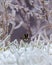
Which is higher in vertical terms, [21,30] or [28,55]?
[28,55]

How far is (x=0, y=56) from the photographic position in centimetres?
116

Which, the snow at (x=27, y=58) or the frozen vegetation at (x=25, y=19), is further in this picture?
the frozen vegetation at (x=25, y=19)

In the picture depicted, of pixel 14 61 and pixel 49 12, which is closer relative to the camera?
pixel 14 61

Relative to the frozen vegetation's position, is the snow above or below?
above

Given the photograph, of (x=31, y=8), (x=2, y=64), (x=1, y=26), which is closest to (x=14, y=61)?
(x=2, y=64)

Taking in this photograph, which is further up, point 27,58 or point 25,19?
point 27,58

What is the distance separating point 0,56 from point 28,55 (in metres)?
0.14

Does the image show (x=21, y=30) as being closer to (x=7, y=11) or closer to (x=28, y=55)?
(x=7, y=11)

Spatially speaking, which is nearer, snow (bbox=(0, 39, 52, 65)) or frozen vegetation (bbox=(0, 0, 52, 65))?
snow (bbox=(0, 39, 52, 65))

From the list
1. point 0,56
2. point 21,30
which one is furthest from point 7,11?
point 0,56

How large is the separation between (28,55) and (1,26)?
1632 millimetres

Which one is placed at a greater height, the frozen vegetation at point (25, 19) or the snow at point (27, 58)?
the snow at point (27, 58)

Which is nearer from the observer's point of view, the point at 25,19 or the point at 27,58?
the point at 27,58

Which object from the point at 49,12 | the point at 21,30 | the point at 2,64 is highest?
the point at 2,64
